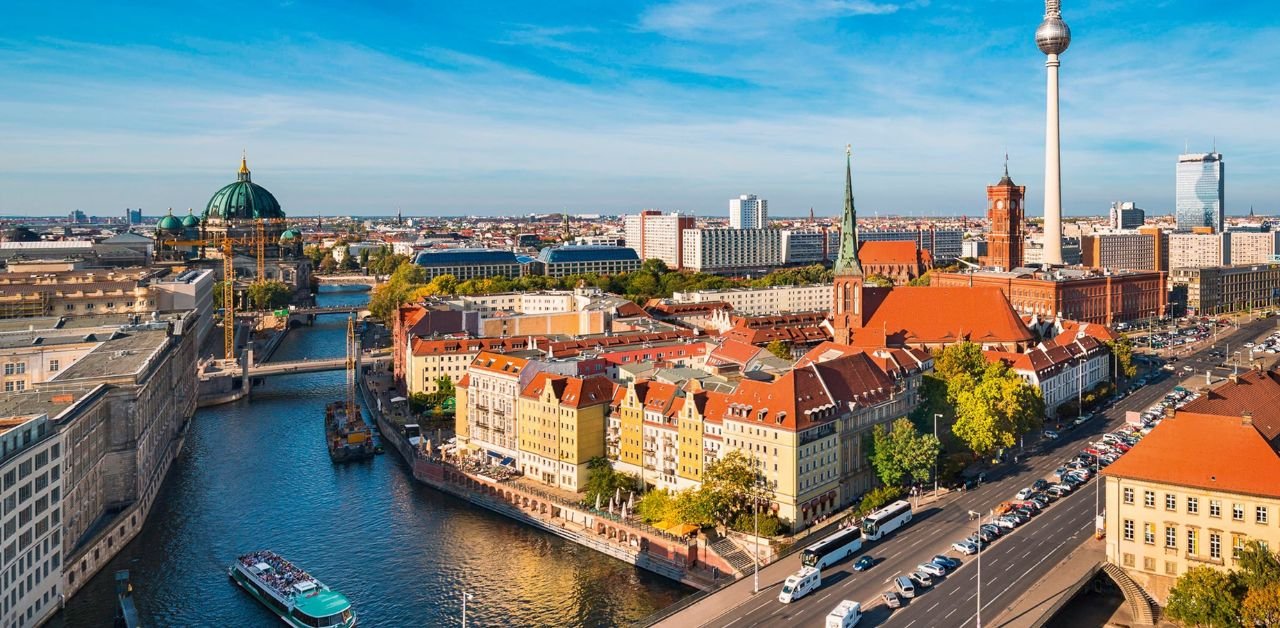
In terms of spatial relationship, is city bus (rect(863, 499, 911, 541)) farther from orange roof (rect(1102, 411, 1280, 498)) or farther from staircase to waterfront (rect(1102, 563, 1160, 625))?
orange roof (rect(1102, 411, 1280, 498))

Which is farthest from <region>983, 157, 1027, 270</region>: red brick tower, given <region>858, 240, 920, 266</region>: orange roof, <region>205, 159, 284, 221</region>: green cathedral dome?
<region>205, 159, 284, 221</region>: green cathedral dome

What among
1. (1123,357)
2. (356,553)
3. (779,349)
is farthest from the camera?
(1123,357)

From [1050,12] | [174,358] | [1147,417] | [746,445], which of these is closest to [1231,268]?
[1050,12]

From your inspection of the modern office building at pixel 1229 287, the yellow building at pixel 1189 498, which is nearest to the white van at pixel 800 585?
the yellow building at pixel 1189 498

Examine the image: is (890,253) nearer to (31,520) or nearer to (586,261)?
(586,261)

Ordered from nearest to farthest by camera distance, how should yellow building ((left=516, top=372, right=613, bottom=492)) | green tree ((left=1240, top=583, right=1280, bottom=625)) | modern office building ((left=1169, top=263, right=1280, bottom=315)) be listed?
green tree ((left=1240, top=583, right=1280, bottom=625)) < yellow building ((left=516, top=372, right=613, bottom=492)) < modern office building ((left=1169, top=263, right=1280, bottom=315))

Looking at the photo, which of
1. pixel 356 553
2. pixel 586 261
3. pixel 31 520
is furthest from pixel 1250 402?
pixel 586 261

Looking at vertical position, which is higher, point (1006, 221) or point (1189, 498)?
point (1006, 221)
